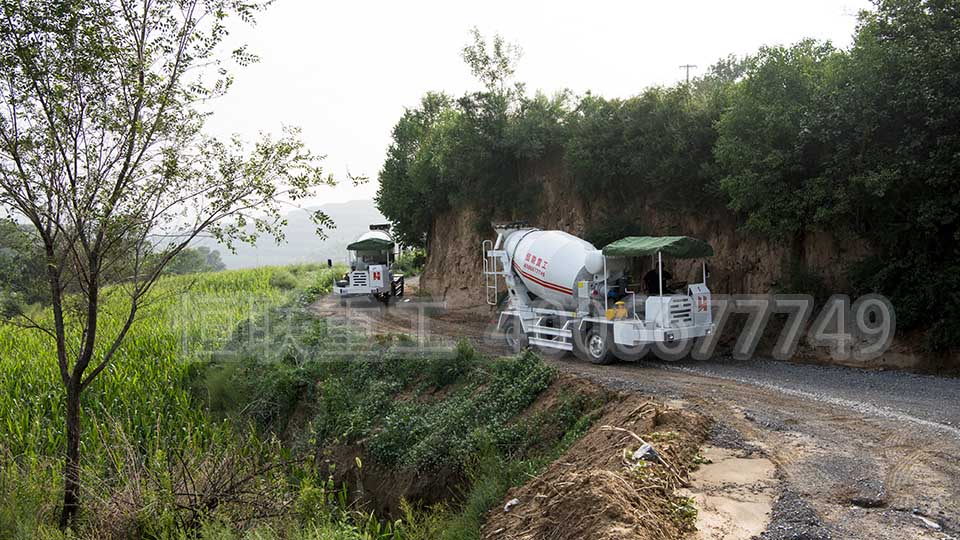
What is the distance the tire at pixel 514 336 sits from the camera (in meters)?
16.1

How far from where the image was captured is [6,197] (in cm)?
847

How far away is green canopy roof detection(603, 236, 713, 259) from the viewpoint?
1322 cm

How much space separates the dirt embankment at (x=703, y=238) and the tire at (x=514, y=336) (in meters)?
4.70

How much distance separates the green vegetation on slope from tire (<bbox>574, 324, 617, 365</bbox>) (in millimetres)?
4282

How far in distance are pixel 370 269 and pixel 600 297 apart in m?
14.5

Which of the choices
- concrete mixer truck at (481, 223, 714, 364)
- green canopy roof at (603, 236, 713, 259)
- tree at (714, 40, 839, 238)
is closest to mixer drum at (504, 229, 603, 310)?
concrete mixer truck at (481, 223, 714, 364)

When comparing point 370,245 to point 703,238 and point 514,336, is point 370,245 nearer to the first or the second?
point 514,336

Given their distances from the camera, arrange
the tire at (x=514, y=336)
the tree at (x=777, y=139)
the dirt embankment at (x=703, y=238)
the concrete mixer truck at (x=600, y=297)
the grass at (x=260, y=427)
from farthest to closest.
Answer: the tire at (x=514, y=336)
the dirt embankment at (x=703, y=238)
the tree at (x=777, y=139)
the concrete mixer truck at (x=600, y=297)
the grass at (x=260, y=427)

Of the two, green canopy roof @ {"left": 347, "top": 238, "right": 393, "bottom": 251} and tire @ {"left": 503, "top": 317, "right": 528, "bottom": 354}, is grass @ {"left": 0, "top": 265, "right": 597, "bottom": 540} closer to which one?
tire @ {"left": 503, "top": 317, "right": 528, "bottom": 354}

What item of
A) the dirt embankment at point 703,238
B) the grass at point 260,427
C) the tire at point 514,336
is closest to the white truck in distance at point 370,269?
the dirt embankment at point 703,238

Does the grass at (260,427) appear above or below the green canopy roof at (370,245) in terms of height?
below

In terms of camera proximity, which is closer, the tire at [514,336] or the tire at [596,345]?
the tire at [596,345]

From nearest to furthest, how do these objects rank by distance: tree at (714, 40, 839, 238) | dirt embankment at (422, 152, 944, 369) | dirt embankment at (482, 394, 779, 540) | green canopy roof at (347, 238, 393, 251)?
dirt embankment at (482, 394, 779, 540) → tree at (714, 40, 839, 238) → dirt embankment at (422, 152, 944, 369) → green canopy roof at (347, 238, 393, 251)

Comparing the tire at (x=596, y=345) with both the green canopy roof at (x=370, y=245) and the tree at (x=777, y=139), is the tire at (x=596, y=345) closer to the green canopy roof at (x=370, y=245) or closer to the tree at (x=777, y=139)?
the tree at (x=777, y=139)
